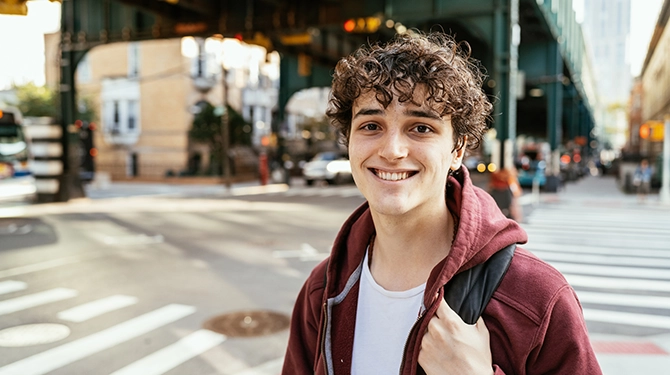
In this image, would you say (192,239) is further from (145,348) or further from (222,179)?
(222,179)

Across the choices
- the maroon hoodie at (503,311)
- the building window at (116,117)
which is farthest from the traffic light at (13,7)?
the building window at (116,117)

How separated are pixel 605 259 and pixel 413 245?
9750 mm

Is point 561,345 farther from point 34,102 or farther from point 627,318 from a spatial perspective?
point 34,102

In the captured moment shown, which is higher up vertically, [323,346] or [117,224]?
[323,346]

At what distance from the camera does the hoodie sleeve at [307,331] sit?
222cm

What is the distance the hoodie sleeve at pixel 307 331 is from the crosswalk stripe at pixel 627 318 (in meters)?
5.37

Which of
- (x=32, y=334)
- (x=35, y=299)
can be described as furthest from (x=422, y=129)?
(x=35, y=299)

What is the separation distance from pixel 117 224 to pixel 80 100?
2823 centimetres

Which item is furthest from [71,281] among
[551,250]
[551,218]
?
[551,218]

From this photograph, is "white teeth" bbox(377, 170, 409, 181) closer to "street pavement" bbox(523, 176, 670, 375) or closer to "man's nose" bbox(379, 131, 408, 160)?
"man's nose" bbox(379, 131, 408, 160)

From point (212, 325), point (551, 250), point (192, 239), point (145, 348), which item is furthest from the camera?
point (192, 239)

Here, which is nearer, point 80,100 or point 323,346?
point 323,346

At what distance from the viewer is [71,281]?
822cm

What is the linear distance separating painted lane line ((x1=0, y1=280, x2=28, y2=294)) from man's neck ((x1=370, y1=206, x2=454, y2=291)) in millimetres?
7352
